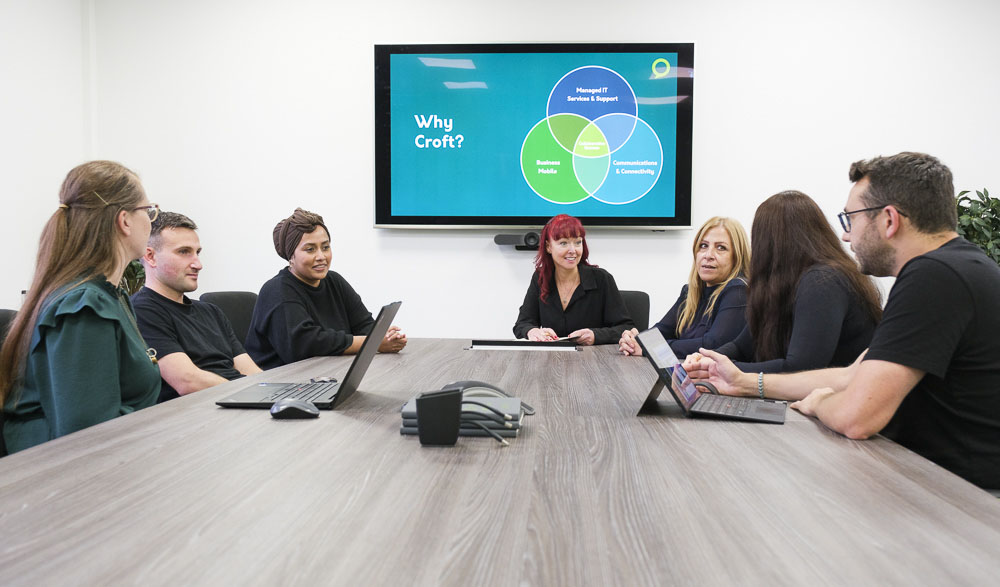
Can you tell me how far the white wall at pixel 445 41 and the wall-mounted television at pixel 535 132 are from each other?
0.14 meters

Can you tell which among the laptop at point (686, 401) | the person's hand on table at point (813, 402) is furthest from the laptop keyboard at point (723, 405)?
the person's hand on table at point (813, 402)

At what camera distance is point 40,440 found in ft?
5.27

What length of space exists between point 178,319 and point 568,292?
2.01 metres

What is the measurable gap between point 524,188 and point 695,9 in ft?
5.14

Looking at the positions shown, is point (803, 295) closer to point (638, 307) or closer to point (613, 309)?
point (613, 309)

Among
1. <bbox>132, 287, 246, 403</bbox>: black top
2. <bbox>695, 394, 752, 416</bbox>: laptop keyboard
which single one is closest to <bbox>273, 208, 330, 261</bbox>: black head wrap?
<bbox>132, 287, 246, 403</bbox>: black top

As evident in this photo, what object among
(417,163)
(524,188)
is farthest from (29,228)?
(524,188)

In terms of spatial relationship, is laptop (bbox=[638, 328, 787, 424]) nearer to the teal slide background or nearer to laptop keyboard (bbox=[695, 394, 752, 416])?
laptop keyboard (bbox=[695, 394, 752, 416])

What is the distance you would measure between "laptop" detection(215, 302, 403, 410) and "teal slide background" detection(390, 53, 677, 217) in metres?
2.62

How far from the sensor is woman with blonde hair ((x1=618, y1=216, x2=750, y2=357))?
2.91 meters

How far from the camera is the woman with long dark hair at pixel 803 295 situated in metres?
2.05

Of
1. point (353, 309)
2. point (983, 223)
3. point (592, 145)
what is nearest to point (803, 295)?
point (353, 309)

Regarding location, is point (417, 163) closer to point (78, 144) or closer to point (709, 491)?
point (78, 144)

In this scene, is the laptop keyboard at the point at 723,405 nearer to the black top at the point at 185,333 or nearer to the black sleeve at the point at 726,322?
the black sleeve at the point at 726,322
